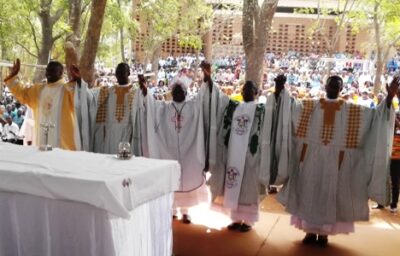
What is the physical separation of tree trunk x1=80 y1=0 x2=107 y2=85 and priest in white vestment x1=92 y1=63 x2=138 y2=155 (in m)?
2.95

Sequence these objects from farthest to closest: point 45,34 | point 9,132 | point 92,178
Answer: point 45,34 → point 9,132 → point 92,178

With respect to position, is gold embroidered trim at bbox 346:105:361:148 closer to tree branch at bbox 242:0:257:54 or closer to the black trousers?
the black trousers

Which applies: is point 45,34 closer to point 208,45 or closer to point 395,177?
point 395,177

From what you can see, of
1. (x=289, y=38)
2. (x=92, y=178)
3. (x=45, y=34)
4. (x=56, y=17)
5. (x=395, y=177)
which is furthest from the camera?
(x=289, y=38)

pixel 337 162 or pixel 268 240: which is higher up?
pixel 337 162

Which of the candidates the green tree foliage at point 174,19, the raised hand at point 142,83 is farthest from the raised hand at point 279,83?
the green tree foliage at point 174,19

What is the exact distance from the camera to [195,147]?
5.51 meters

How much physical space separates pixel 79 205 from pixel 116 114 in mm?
2724

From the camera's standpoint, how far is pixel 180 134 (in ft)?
18.2

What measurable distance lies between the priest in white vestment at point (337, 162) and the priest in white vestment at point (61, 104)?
2147 millimetres

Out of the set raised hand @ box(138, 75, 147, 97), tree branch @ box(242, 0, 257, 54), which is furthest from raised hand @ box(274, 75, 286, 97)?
tree branch @ box(242, 0, 257, 54)

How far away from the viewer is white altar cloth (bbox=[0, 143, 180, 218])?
2.76m

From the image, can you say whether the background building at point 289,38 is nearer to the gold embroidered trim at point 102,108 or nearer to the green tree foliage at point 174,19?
the green tree foliage at point 174,19

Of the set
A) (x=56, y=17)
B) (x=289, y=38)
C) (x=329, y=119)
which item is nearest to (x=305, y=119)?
(x=329, y=119)
